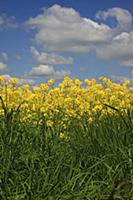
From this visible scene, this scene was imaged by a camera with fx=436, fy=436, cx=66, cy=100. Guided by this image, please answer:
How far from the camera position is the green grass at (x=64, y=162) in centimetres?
360

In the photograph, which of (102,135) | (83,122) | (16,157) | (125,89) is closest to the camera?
(16,157)

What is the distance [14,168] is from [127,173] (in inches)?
39.5

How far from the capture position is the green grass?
3.60 m

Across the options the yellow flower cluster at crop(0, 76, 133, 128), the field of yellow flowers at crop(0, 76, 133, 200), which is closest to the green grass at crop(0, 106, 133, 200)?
the field of yellow flowers at crop(0, 76, 133, 200)

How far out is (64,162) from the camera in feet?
13.3

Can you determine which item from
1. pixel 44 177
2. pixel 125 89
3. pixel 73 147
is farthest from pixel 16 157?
pixel 125 89

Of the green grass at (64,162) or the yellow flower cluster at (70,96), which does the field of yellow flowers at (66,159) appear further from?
the yellow flower cluster at (70,96)

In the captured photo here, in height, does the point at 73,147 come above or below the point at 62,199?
Result: above

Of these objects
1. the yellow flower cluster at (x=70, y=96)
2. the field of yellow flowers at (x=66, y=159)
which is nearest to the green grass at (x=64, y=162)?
the field of yellow flowers at (x=66, y=159)

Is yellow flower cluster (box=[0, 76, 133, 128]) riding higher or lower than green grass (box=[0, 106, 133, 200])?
higher

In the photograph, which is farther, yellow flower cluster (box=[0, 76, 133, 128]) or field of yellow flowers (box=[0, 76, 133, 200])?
yellow flower cluster (box=[0, 76, 133, 128])

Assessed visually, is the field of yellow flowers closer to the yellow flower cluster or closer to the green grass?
the green grass

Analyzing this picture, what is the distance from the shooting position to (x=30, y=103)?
8367mm

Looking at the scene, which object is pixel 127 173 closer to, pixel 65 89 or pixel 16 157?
pixel 16 157
